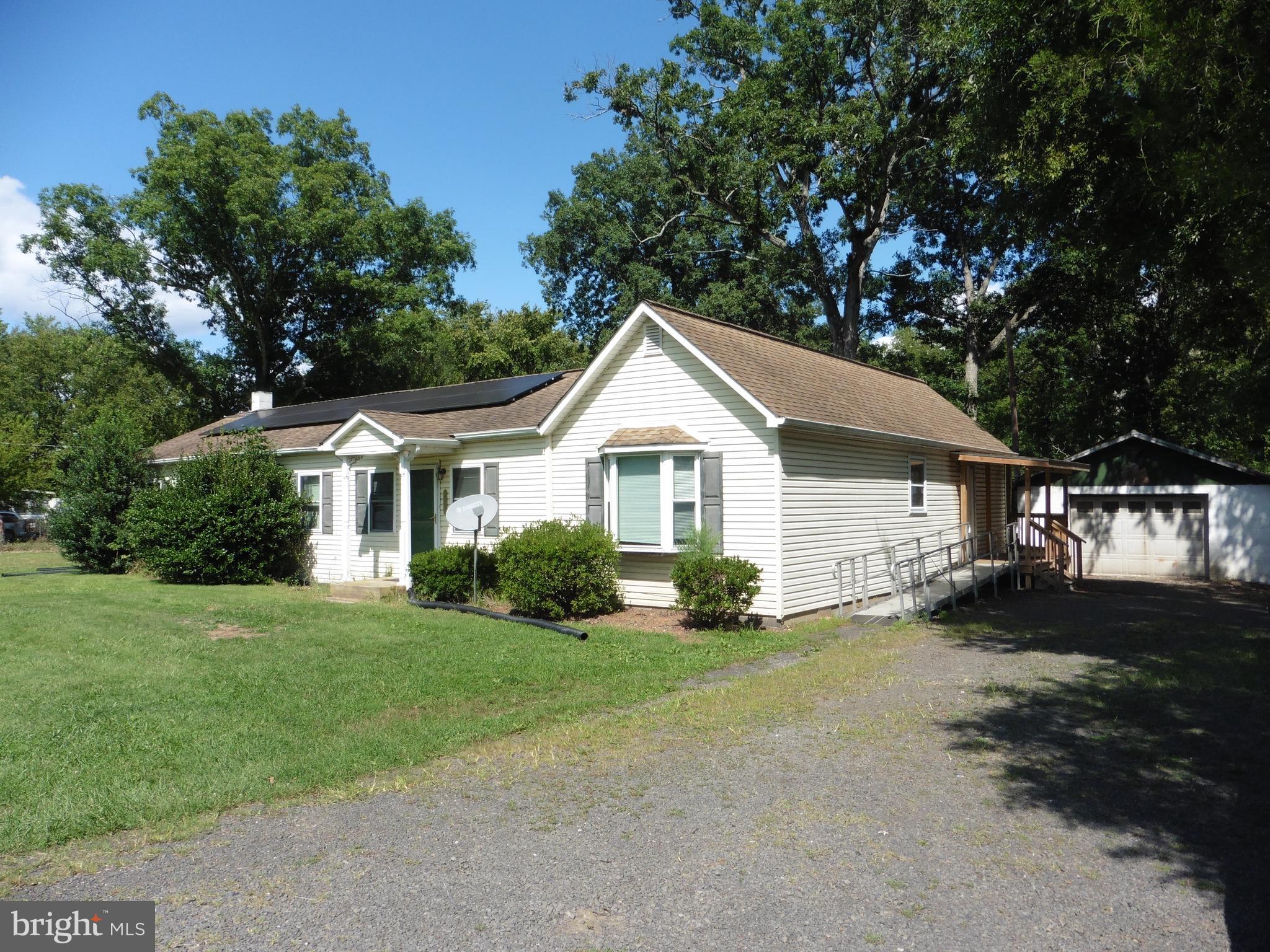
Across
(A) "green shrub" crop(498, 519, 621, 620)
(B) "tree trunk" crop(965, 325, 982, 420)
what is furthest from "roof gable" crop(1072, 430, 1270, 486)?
(A) "green shrub" crop(498, 519, 621, 620)

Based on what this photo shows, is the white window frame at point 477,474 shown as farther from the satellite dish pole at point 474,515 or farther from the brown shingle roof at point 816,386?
the brown shingle roof at point 816,386

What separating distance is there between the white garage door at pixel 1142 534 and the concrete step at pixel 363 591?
17.7 meters

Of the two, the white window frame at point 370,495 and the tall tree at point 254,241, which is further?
the tall tree at point 254,241

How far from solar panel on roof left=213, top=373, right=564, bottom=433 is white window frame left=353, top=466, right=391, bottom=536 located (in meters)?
1.30

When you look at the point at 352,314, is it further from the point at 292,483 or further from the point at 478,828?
the point at 478,828

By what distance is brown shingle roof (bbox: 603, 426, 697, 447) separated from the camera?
13289 millimetres

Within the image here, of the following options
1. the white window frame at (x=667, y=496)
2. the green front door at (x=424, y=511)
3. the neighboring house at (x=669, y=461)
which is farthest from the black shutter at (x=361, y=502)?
the white window frame at (x=667, y=496)

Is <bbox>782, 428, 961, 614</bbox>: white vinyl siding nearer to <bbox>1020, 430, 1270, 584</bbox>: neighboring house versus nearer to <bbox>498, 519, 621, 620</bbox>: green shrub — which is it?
<bbox>498, 519, 621, 620</bbox>: green shrub

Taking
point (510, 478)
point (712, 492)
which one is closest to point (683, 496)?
point (712, 492)

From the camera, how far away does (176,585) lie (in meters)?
17.7

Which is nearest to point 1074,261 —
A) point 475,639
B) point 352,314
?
point 475,639

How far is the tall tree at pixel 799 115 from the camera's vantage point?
1062 inches

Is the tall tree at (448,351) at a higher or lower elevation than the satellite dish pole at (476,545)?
higher

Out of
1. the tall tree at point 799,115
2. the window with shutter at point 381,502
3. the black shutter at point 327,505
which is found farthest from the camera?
the tall tree at point 799,115
